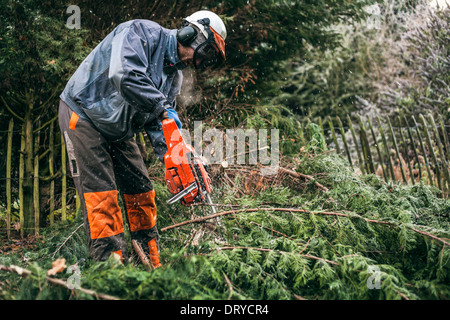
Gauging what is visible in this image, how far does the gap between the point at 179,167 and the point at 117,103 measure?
63 cm

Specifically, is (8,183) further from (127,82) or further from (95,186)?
(127,82)

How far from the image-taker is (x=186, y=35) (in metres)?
2.64

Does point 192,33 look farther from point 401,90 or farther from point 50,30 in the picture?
point 401,90

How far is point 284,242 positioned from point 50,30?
3.27 metres

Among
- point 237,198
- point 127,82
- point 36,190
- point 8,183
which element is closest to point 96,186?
point 127,82

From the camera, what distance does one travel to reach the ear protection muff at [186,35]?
104 inches

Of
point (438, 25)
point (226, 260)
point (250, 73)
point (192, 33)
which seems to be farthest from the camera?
point (438, 25)

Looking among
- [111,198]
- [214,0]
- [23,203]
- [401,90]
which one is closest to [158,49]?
[111,198]

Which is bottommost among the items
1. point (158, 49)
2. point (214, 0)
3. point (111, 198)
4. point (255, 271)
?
point (255, 271)

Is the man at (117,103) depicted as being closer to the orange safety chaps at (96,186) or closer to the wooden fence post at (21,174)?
the orange safety chaps at (96,186)

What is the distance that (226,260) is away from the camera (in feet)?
6.37

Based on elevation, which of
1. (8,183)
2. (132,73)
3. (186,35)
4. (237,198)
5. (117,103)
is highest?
(186,35)

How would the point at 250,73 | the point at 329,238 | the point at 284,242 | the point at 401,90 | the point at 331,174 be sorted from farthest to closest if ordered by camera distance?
1. the point at 401,90
2. the point at 250,73
3. the point at 331,174
4. the point at 329,238
5. the point at 284,242

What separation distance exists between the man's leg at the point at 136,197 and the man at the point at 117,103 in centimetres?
2
